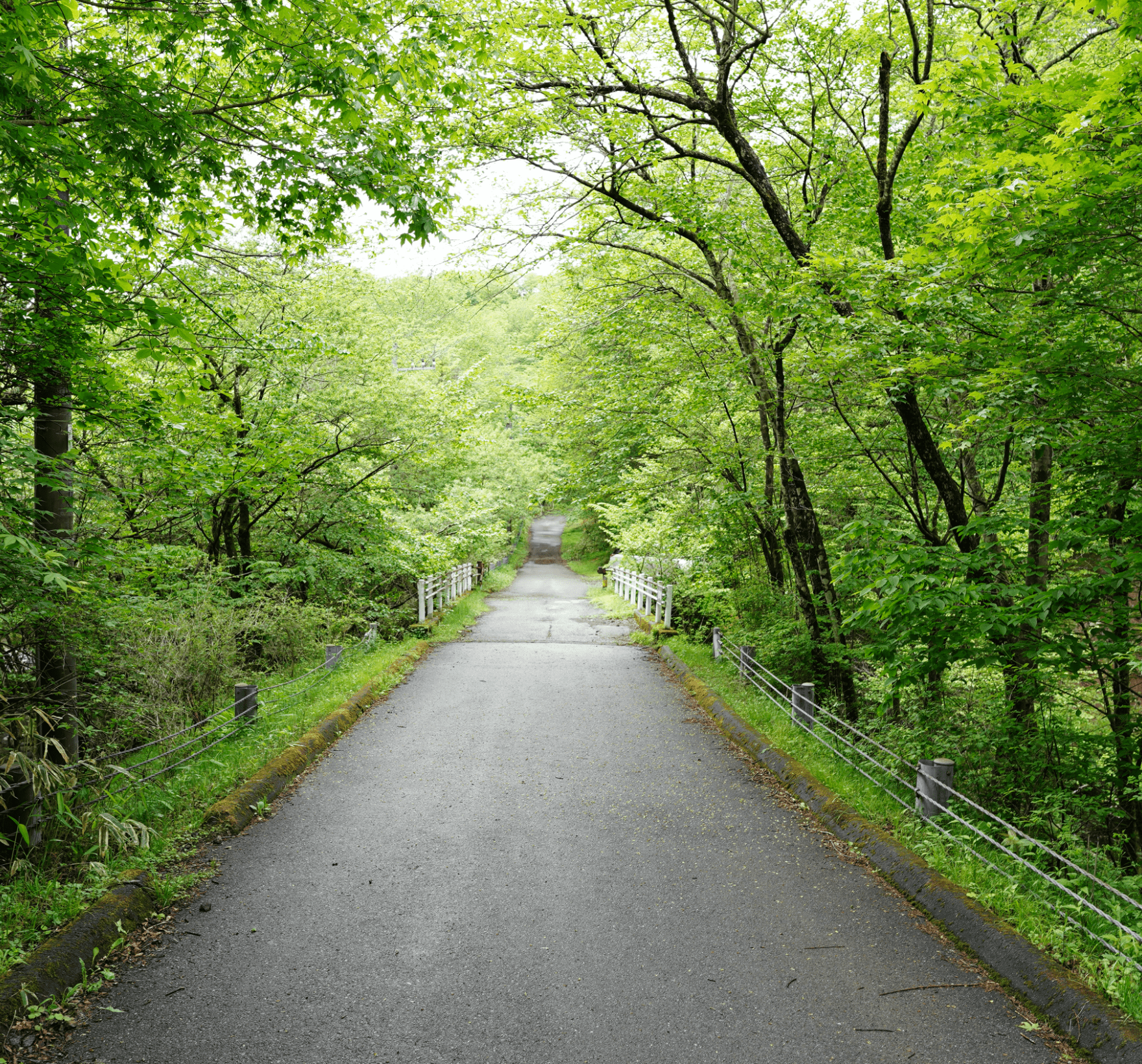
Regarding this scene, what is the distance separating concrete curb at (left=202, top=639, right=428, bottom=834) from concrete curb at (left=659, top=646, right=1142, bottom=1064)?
15.7ft

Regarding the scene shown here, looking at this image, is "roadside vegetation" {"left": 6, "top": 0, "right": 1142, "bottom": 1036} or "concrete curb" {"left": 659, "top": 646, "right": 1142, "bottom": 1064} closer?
"concrete curb" {"left": 659, "top": 646, "right": 1142, "bottom": 1064}

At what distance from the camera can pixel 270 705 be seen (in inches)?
336

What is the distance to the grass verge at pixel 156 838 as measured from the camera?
3.90 meters

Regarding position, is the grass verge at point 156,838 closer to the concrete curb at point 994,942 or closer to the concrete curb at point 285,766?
the concrete curb at point 285,766

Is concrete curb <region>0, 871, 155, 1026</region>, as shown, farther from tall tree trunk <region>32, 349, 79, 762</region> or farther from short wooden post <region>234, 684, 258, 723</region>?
short wooden post <region>234, 684, 258, 723</region>

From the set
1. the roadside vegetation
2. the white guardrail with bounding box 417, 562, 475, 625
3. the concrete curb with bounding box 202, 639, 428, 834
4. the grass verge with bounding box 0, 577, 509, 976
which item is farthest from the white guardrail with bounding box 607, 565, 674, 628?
the grass verge with bounding box 0, 577, 509, 976

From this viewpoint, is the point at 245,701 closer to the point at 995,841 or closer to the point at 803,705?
the point at 803,705

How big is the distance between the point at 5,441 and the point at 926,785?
7253 millimetres

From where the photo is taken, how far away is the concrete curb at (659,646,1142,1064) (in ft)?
10.5

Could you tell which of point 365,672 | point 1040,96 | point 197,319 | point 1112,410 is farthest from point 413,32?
point 365,672

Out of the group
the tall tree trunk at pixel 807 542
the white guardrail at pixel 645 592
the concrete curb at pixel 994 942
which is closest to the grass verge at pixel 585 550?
the white guardrail at pixel 645 592

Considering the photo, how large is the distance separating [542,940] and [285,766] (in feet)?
11.8

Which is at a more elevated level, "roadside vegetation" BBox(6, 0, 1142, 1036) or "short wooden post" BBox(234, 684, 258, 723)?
"roadside vegetation" BBox(6, 0, 1142, 1036)

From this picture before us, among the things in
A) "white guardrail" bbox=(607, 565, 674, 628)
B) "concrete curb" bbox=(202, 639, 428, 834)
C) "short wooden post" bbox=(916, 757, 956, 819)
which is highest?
"white guardrail" bbox=(607, 565, 674, 628)
